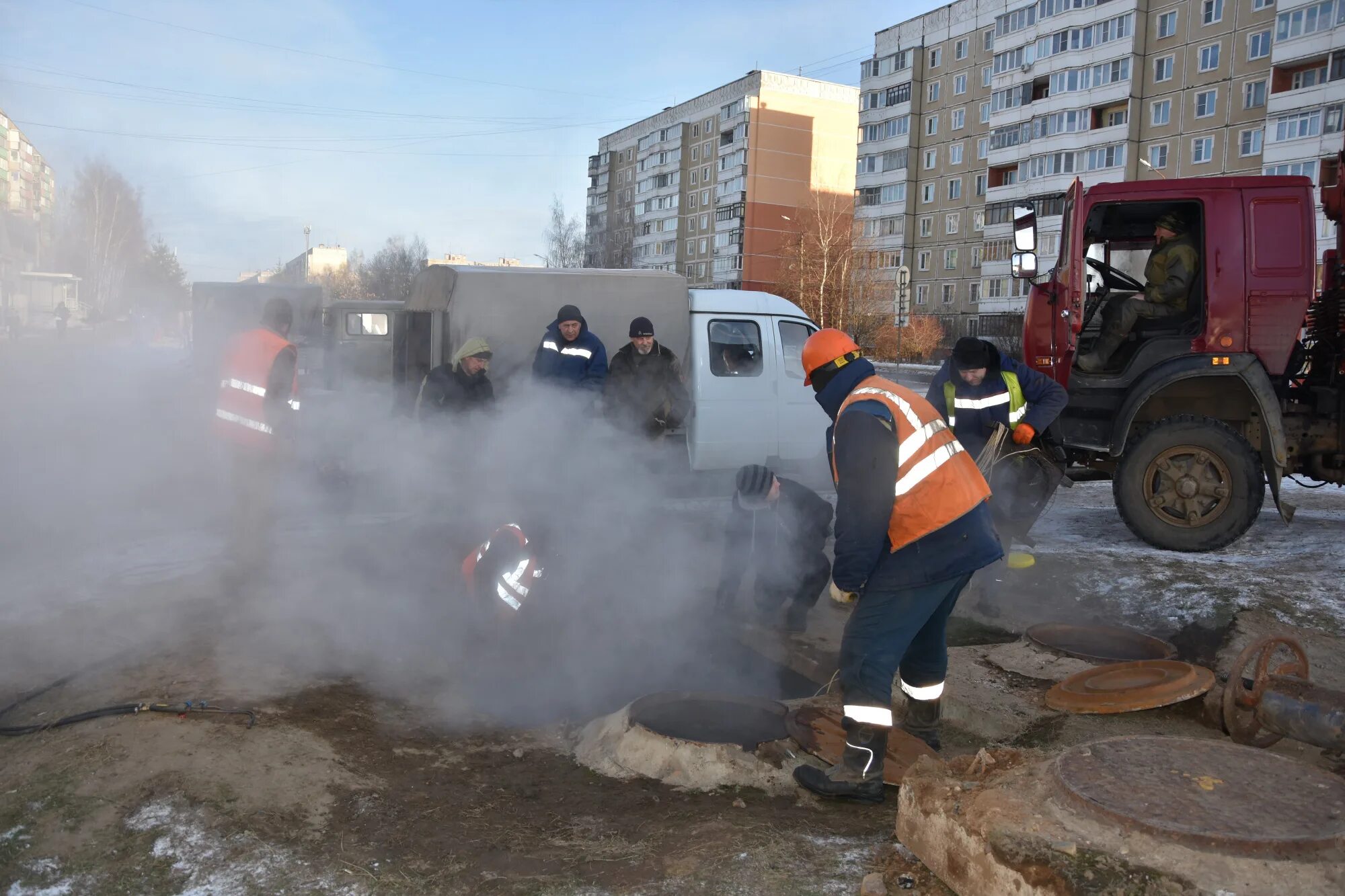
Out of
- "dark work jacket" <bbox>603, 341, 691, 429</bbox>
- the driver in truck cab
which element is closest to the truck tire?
the driver in truck cab

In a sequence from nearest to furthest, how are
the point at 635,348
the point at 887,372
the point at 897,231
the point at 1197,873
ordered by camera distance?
the point at 1197,873
the point at 635,348
the point at 887,372
the point at 897,231

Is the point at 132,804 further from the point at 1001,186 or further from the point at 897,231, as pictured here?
the point at 897,231

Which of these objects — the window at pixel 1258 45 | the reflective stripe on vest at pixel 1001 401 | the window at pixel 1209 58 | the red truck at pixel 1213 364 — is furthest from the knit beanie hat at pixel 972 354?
the window at pixel 1209 58

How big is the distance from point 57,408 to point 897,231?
47226mm

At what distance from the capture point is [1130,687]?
437 cm

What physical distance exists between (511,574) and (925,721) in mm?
2435

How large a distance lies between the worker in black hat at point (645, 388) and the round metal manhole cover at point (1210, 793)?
4631 millimetres

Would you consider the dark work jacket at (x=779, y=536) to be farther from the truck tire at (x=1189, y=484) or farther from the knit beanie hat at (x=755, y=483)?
the truck tire at (x=1189, y=484)

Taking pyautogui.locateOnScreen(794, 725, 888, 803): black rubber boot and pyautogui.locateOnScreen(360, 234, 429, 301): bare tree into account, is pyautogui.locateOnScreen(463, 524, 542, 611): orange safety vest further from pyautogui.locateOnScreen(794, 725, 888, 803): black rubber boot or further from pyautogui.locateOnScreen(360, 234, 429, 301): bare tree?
pyautogui.locateOnScreen(360, 234, 429, 301): bare tree

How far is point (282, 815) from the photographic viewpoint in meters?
3.26

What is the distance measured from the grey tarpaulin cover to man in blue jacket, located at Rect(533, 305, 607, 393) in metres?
2.18

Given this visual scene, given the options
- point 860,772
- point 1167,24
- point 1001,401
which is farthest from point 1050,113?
point 860,772

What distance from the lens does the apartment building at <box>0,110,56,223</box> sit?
1538cm

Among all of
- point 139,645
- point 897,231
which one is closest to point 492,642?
point 139,645
